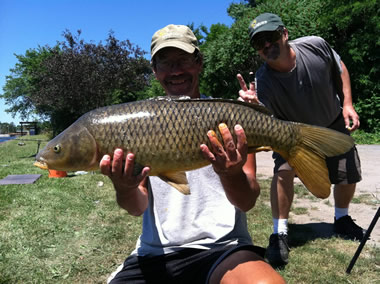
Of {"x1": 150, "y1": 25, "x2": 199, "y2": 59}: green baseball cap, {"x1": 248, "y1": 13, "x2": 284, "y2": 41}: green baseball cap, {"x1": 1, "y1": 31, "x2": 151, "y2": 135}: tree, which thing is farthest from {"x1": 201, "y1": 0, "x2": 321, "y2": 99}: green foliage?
{"x1": 150, "y1": 25, "x2": 199, "y2": 59}: green baseball cap

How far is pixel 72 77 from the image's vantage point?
1617cm

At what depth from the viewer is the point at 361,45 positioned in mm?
14328

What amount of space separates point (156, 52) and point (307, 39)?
2069mm

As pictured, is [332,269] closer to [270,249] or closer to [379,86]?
[270,249]

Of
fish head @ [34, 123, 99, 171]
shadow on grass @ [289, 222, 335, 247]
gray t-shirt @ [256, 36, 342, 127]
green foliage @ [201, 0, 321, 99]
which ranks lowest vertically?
shadow on grass @ [289, 222, 335, 247]

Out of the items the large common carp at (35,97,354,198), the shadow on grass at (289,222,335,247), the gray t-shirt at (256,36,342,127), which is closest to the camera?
the large common carp at (35,97,354,198)

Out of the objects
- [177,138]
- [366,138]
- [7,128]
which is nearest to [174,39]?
[177,138]

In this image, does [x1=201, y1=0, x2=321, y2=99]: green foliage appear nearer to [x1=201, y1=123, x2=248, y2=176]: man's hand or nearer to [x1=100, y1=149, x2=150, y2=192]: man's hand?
[x1=201, y1=123, x2=248, y2=176]: man's hand

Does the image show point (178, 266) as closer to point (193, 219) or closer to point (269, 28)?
point (193, 219)

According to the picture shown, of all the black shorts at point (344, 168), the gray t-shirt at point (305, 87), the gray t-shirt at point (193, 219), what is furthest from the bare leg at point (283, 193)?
the gray t-shirt at point (193, 219)

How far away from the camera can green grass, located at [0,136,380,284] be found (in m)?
3.12

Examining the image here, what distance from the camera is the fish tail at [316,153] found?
1924mm

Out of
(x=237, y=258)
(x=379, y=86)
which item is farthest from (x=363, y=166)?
Result: (x=379, y=86)

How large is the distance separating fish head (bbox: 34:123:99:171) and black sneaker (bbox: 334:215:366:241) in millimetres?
2984
